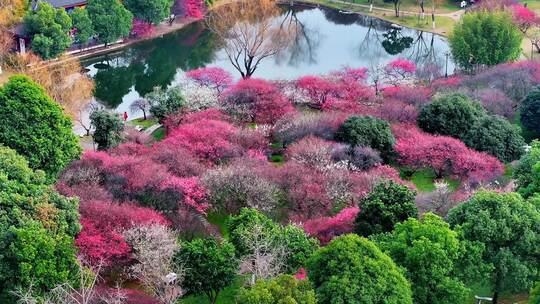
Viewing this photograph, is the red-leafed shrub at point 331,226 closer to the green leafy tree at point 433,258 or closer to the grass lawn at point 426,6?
Answer: the green leafy tree at point 433,258

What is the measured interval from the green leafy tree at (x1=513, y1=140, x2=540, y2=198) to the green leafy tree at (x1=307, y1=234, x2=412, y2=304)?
323 inches

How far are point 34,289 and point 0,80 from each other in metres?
26.4

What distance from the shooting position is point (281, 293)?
17.8 metres

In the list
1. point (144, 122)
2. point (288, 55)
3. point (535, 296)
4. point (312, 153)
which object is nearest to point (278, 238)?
point (535, 296)

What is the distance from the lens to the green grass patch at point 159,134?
36431 mm

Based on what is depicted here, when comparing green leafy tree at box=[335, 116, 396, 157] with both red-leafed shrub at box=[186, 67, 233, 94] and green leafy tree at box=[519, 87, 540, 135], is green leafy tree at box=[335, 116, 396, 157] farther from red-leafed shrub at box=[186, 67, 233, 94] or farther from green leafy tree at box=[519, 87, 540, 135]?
red-leafed shrub at box=[186, 67, 233, 94]

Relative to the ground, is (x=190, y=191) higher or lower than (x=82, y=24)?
lower

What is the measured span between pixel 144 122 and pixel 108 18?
14357mm

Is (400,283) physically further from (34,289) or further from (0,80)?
(0,80)

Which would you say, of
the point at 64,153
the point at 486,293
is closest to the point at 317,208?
the point at 486,293

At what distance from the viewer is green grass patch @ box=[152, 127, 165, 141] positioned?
1434 inches

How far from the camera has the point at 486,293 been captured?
76.2ft

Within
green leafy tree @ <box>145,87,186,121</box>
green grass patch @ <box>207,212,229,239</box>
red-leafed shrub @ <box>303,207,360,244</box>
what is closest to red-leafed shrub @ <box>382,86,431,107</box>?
green leafy tree @ <box>145,87,186,121</box>

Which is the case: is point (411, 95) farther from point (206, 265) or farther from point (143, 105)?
point (206, 265)
